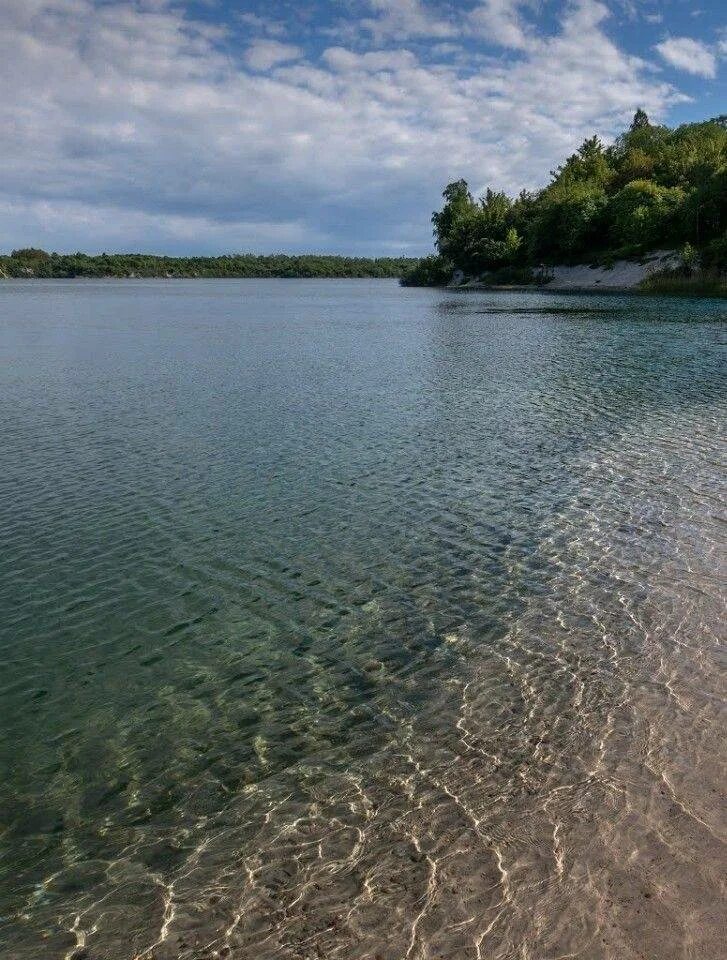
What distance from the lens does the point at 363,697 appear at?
8.43 meters

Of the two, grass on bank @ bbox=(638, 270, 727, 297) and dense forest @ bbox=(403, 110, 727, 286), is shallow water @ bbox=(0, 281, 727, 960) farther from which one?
dense forest @ bbox=(403, 110, 727, 286)

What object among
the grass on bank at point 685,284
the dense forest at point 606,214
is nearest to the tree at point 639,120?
the dense forest at point 606,214

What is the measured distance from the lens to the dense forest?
91875mm

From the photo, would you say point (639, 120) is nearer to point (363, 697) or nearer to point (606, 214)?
point (606, 214)

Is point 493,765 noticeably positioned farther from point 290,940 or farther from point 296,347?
point 296,347

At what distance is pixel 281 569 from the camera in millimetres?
12086

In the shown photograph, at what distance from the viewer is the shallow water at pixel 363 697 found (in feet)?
18.1

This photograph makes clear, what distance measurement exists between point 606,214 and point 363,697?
399 feet

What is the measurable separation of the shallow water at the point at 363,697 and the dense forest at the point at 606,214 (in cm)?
7909

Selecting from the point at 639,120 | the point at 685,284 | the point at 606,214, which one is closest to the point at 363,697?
the point at 685,284

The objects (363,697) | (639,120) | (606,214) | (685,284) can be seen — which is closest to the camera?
(363,697)

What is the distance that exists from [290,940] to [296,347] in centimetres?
4505

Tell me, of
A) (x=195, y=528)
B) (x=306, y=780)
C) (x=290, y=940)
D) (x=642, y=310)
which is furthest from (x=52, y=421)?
(x=642, y=310)

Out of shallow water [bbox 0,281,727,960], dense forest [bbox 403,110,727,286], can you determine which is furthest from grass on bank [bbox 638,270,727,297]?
shallow water [bbox 0,281,727,960]
